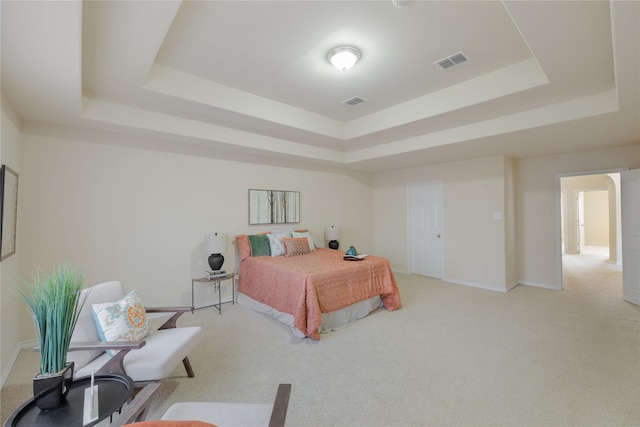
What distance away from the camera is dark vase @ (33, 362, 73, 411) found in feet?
4.25

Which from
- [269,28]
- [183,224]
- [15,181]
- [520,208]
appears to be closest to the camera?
[269,28]

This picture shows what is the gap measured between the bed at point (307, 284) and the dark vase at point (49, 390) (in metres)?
1.99

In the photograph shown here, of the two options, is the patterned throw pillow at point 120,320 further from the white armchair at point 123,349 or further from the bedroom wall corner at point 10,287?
the bedroom wall corner at point 10,287

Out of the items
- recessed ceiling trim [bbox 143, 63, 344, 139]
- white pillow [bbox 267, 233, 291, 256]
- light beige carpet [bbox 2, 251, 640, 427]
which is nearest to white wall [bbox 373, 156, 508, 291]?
light beige carpet [bbox 2, 251, 640, 427]

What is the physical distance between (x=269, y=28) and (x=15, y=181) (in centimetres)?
278

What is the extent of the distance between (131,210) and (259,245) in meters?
1.80

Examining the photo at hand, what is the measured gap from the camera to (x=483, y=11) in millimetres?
2082

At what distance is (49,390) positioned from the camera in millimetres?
1312

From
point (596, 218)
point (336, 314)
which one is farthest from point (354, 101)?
point (596, 218)

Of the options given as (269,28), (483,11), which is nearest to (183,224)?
(269,28)

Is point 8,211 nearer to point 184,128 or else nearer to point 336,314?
point 184,128

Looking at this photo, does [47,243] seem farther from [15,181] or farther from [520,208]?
[520,208]

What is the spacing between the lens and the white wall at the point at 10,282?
237 cm

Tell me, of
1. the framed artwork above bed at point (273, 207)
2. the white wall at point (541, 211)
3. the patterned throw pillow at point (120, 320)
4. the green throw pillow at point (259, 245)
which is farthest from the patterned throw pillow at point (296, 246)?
the white wall at point (541, 211)
